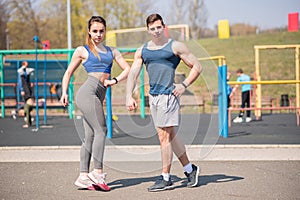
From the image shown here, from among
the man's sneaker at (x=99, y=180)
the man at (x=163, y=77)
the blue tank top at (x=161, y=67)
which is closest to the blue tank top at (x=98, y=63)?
the man at (x=163, y=77)

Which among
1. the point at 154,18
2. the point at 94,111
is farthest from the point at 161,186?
the point at 154,18

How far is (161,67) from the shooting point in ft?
17.3

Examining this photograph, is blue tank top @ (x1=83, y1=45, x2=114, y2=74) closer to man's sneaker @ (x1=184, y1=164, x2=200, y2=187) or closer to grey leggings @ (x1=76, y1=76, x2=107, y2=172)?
grey leggings @ (x1=76, y1=76, x2=107, y2=172)

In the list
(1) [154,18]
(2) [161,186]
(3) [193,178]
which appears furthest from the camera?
(3) [193,178]

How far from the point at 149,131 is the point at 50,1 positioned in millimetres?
26009

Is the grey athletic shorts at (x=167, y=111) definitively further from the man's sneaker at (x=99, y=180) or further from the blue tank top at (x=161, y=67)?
the man's sneaker at (x=99, y=180)

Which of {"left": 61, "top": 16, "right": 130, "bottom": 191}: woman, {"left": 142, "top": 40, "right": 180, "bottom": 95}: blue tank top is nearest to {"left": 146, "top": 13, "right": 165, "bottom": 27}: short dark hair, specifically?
{"left": 142, "top": 40, "right": 180, "bottom": 95}: blue tank top

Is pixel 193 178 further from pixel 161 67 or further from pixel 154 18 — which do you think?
pixel 154 18

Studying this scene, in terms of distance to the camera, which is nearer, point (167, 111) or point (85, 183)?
point (167, 111)

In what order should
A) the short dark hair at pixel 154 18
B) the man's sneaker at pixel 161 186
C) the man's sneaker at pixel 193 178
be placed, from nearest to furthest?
the short dark hair at pixel 154 18, the man's sneaker at pixel 161 186, the man's sneaker at pixel 193 178

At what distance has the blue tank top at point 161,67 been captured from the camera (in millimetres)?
5250

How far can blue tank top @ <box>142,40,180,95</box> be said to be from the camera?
525 centimetres

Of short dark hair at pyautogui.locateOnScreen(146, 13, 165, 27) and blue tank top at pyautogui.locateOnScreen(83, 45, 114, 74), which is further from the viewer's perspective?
blue tank top at pyautogui.locateOnScreen(83, 45, 114, 74)

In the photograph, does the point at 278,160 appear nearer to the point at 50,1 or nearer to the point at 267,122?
the point at 267,122
